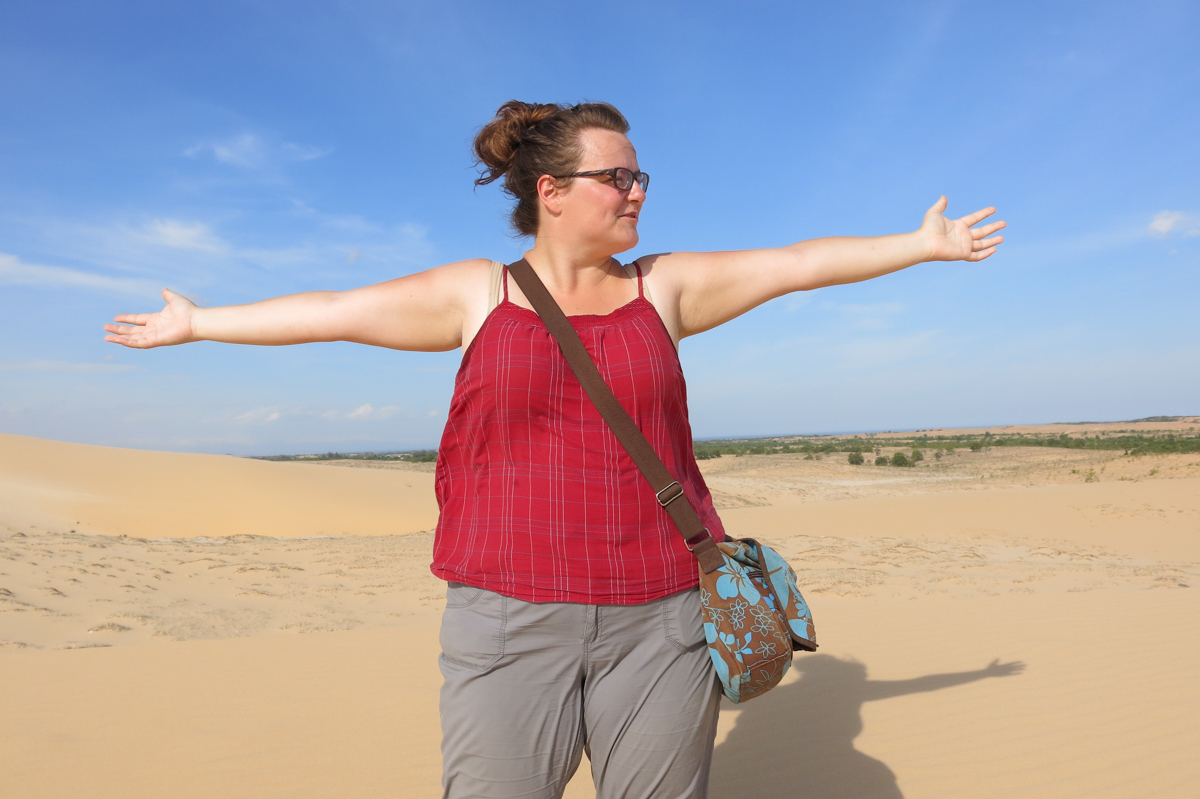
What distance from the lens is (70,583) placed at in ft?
24.0

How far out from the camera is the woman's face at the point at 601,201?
6.25 ft

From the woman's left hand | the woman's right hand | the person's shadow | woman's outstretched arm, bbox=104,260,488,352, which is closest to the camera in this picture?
woman's outstretched arm, bbox=104,260,488,352

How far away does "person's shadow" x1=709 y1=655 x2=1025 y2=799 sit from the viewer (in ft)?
11.9

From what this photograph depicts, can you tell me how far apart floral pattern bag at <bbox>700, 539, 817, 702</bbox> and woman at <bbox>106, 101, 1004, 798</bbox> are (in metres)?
0.05

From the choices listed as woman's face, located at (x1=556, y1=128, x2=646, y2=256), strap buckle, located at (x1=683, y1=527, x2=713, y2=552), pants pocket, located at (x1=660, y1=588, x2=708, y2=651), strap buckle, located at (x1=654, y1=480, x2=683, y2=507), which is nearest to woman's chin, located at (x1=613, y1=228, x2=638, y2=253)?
woman's face, located at (x1=556, y1=128, x2=646, y2=256)

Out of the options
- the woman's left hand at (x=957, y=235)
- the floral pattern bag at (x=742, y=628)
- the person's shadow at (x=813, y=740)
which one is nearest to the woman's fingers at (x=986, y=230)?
the woman's left hand at (x=957, y=235)

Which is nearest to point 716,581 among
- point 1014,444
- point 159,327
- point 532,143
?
point 532,143

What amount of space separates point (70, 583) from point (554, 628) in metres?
7.69

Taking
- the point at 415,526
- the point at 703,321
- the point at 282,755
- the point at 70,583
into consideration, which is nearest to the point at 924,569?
the point at 282,755

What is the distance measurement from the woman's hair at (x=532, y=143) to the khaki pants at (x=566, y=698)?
1055 millimetres

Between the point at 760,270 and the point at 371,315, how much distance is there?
104cm

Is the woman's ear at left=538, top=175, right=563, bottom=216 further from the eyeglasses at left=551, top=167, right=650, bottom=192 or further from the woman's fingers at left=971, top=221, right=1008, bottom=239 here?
the woman's fingers at left=971, top=221, right=1008, bottom=239

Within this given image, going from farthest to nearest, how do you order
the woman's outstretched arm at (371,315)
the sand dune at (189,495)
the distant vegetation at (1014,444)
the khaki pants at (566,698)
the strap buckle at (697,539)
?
1. the distant vegetation at (1014,444)
2. the sand dune at (189,495)
3. the woman's outstretched arm at (371,315)
4. the strap buckle at (697,539)
5. the khaki pants at (566,698)

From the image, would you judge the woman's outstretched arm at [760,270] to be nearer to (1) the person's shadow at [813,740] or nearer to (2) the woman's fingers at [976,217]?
(2) the woman's fingers at [976,217]
